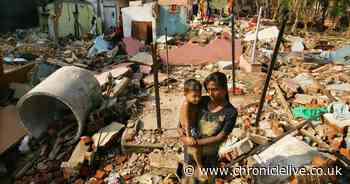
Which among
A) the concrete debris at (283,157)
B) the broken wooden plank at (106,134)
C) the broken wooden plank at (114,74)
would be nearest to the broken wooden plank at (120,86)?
the broken wooden plank at (114,74)

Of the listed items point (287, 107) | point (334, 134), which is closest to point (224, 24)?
point (287, 107)

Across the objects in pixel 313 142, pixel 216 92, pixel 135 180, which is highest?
pixel 216 92

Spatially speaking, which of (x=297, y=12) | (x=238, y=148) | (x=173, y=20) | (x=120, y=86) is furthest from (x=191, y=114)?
(x=297, y=12)

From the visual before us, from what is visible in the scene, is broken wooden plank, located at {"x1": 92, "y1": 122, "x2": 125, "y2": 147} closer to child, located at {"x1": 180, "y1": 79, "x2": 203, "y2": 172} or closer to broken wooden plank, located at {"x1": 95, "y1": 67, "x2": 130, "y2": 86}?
broken wooden plank, located at {"x1": 95, "y1": 67, "x2": 130, "y2": 86}

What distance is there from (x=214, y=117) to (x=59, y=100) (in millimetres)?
3955

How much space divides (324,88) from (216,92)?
5613 mm

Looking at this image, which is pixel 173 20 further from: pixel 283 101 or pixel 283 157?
pixel 283 157

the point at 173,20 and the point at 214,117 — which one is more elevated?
the point at 173,20

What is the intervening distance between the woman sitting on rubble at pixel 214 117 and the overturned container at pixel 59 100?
3.17 metres

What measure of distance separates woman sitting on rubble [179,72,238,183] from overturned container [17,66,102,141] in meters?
3.17

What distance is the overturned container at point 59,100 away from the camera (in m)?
5.79

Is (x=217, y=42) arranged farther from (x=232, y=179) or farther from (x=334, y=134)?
(x=232, y=179)

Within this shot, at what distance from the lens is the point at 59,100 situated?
6160mm

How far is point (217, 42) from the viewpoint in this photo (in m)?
11.5
